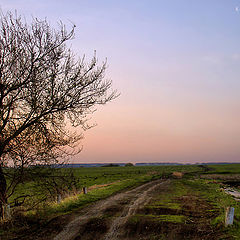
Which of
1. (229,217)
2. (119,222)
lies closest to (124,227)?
(119,222)

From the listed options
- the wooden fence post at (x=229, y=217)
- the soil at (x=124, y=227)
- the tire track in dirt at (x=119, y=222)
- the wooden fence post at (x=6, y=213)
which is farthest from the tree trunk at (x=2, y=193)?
the wooden fence post at (x=229, y=217)

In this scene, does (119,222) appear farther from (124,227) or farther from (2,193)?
(2,193)

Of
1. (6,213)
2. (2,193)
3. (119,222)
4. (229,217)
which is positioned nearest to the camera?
(229,217)

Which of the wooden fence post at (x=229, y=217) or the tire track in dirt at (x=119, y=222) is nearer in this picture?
the tire track in dirt at (x=119, y=222)

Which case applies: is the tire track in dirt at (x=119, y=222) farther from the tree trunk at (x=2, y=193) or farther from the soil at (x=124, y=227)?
the tree trunk at (x=2, y=193)

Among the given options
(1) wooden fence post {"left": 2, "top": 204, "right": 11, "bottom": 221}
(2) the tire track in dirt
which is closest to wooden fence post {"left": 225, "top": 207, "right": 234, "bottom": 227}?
(2) the tire track in dirt

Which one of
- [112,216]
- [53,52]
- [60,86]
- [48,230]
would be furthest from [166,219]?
[53,52]

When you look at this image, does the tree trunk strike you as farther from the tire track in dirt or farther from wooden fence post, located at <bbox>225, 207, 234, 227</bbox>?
wooden fence post, located at <bbox>225, 207, 234, 227</bbox>

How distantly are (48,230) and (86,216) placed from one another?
2.45m

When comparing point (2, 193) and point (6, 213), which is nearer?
point (6, 213)

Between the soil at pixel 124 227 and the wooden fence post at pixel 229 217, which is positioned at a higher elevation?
the wooden fence post at pixel 229 217

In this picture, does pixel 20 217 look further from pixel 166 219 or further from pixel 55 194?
pixel 166 219

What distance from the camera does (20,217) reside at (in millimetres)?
12344

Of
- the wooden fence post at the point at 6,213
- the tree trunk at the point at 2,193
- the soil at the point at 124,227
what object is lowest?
the soil at the point at 124,227
